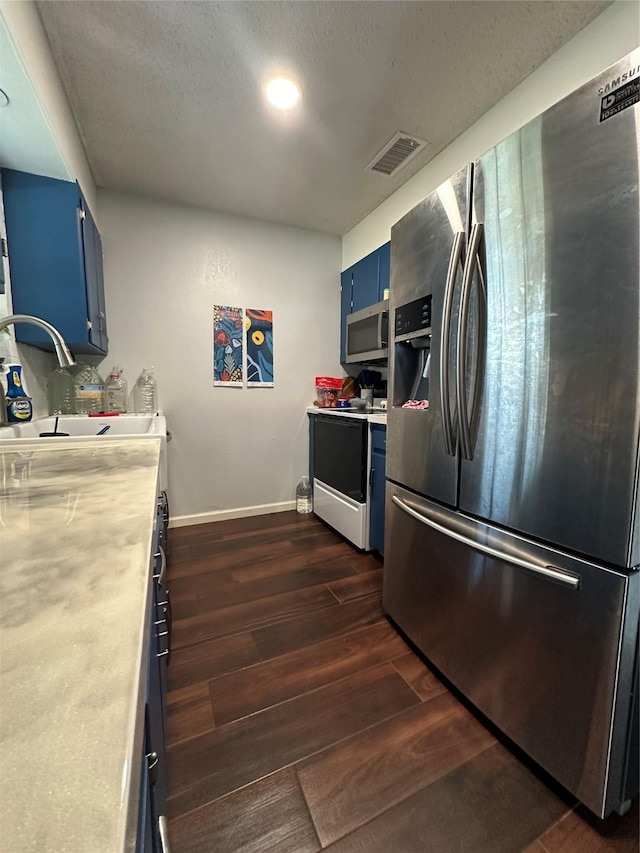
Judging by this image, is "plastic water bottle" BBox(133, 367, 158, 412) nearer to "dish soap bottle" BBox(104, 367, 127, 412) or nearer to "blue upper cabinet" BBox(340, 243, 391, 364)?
"dish soap bottle" BBox(104, 367, 127, 412)

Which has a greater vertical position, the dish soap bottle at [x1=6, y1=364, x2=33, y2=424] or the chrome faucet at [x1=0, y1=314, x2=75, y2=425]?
the chrome faucet at [x1=0, y1=314, x2=75, y2=425]

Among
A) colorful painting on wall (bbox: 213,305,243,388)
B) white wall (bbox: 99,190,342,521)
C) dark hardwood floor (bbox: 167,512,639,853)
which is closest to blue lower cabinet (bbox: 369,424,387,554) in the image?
dark hardwood floor (bbox: 167,512,639,853)

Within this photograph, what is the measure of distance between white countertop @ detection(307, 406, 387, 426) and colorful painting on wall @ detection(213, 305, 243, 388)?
681mm

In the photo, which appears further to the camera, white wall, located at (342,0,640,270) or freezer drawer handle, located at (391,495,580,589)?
white wall, located at (342,0,640,270)

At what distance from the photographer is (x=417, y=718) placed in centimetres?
114

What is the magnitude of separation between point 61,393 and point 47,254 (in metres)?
0.85

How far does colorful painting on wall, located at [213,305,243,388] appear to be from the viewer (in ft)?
8.96

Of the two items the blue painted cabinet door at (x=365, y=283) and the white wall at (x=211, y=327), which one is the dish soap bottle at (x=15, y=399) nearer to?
the white wall at (x=211, y=327)

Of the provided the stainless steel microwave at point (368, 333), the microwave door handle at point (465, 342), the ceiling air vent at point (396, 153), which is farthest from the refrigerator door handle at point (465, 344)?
the ceiling air vent at point (396, 153)

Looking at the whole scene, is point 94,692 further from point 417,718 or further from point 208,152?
point 208,152

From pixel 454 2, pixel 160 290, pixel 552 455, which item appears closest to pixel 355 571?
pixel 552 455

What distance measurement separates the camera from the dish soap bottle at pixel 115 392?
7.87 ft

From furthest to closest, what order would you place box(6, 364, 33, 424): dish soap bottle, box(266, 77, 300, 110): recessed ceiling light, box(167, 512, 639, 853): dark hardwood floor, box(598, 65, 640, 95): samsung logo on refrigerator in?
box(266, 77, 300, 110): recessed ceiling light < box(6, 364, 33, 424): dish soap bottle < box(167, 512, 639, 853): dark hardwood floor < box(598, 65, 640, 95): samsung logo on refrigerator

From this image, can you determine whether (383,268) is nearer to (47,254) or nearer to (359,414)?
(359,414)
